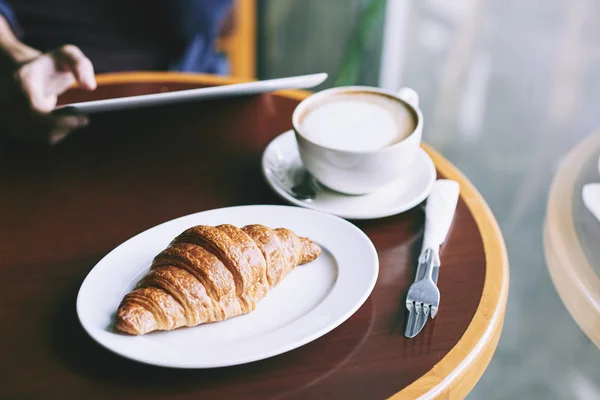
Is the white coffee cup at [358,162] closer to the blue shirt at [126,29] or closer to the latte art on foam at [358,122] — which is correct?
the latte art on foam at [358,122]

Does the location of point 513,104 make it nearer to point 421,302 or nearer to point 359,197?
point 359,197

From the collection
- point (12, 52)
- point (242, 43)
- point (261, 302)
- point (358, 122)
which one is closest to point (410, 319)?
point (261, 302)

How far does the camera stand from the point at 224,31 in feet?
5.50

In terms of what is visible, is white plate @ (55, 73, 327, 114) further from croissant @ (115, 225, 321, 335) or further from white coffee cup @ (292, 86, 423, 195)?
croissant @ (115, 225, 321, 335)

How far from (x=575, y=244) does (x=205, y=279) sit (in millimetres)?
418

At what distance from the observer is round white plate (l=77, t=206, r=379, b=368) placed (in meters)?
0.50

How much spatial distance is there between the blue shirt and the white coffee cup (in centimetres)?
77

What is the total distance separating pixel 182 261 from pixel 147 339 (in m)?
0.08

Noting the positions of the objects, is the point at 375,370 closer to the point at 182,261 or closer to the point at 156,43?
the point at 182,261

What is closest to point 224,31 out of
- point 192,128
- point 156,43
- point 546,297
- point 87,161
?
point 156,43

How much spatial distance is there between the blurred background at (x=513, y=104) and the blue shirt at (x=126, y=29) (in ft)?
2.12

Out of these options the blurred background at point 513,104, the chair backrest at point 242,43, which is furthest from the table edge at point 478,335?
the chair backrest at point 242,43

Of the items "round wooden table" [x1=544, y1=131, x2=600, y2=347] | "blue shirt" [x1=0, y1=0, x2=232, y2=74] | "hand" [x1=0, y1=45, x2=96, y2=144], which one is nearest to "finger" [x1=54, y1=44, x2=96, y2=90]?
"hand" [x1=0, y1=45, x2=96, y2=144]

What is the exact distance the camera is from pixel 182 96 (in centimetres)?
72
